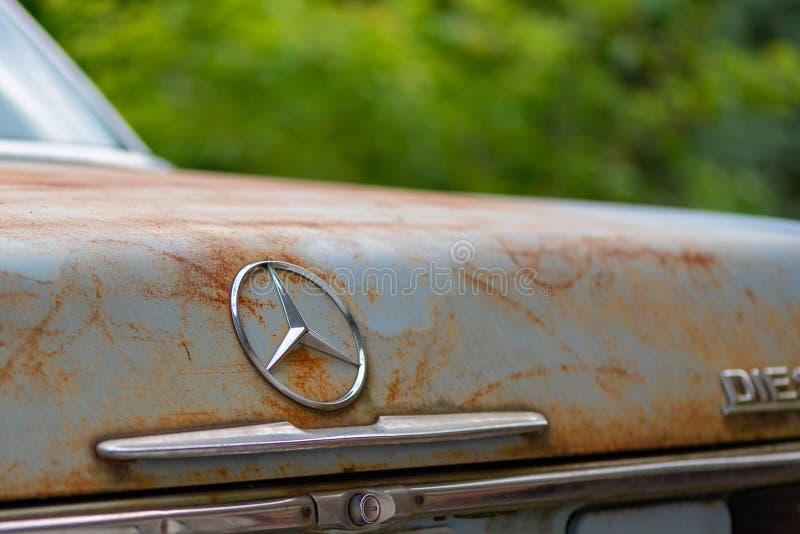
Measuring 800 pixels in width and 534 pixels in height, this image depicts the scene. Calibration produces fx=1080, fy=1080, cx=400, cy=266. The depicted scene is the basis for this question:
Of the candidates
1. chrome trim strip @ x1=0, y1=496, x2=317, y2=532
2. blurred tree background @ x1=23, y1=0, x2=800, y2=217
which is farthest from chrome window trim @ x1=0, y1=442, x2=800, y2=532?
blurred tree background @ x1=23, y1=0, x2=800, y2=217

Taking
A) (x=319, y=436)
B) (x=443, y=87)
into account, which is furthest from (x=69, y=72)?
(x=443, y=87)

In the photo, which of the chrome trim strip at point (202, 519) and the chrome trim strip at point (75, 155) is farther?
the chrome trim strip at point (75, 155)

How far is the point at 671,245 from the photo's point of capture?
1777mm

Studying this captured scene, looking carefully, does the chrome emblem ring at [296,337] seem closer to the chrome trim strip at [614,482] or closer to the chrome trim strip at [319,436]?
the chrome trim strip at [319,436]

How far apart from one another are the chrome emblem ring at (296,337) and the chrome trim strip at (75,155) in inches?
39.3

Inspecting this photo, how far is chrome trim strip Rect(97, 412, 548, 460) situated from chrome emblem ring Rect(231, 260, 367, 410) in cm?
4

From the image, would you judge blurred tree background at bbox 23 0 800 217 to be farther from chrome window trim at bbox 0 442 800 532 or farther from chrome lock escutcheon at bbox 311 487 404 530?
chrome lock escutcheon at bbox 311 487 404 530

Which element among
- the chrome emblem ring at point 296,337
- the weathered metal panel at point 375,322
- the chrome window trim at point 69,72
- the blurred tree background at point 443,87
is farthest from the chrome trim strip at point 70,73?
the blurred tree background at point 443,87

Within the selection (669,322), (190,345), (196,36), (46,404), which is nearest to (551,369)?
Result: (669,322)

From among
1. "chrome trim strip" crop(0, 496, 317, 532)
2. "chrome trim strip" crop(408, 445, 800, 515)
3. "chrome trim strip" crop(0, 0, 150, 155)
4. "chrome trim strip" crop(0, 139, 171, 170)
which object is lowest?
"chrome trim strip" crop(408, 445, 800, 515)

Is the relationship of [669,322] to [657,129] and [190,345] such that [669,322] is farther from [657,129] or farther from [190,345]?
[657,129]

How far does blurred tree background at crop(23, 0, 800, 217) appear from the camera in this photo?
5285 millimetres

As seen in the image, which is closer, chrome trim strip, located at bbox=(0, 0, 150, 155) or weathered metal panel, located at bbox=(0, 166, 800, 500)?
weathered metal panel, located at bbox=(0, 166, 800, 500)

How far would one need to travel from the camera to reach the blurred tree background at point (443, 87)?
529cm
